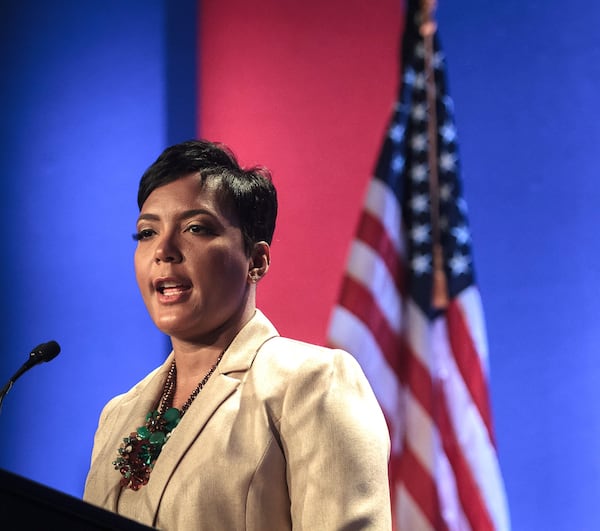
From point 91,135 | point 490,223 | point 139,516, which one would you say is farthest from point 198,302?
point 91,135

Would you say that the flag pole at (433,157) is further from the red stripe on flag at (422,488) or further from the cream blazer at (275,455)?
the cream blazer at (275,455)

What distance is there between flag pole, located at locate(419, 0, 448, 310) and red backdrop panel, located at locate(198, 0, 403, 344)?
0.59 feet

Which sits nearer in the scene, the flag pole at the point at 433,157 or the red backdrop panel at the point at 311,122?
the flag pole at the point at 433,157

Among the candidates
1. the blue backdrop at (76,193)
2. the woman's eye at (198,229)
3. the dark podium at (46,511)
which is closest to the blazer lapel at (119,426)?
the woman's eye at (198,229)

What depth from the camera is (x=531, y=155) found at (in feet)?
8.24

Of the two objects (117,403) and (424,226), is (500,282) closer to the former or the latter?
(424,226)

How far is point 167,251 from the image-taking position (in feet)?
4.39

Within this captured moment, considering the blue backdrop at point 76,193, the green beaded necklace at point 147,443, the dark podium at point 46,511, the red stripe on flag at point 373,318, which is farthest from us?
the blue backdrop at point 76,193

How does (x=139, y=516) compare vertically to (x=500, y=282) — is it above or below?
below

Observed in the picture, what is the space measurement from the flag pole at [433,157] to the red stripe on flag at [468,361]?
5 centimetres

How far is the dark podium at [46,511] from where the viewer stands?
0.76m

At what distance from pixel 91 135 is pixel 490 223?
128cm

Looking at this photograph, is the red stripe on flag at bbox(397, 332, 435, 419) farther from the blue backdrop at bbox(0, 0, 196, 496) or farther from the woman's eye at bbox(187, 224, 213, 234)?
the woman's eye at bbox(187, 224, 213, 234)

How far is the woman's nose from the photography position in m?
1.34
